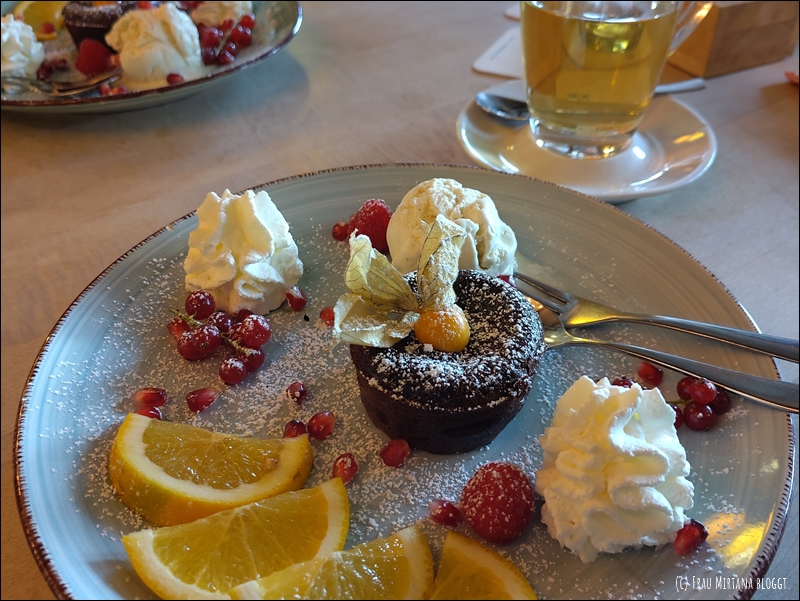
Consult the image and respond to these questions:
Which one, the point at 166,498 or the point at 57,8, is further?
the point at 57,8

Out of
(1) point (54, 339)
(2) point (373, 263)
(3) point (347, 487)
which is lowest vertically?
(3) point (347, 487)

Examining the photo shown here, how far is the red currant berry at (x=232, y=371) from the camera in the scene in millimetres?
1289

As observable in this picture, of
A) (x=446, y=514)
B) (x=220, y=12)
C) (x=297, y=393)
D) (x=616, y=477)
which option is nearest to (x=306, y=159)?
(x=220, y=12)

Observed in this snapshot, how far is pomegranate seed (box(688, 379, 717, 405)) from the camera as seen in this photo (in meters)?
1.19

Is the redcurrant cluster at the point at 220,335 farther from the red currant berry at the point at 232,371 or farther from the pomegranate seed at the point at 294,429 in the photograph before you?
the pomegranate seed at the point at 294,429

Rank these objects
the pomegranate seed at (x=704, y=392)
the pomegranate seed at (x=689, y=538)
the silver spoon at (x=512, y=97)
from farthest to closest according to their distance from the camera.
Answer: the silver spoon at (x=512, y=97)
the pomegranate seed at (x=704, y=392)
the pomegranate seed at (x=689, y=538)

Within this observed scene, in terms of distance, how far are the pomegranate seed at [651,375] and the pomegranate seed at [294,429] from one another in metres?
0.70

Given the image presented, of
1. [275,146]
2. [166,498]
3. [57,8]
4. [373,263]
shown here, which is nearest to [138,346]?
[166,498]

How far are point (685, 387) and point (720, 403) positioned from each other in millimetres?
68

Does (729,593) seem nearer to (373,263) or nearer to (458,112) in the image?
(373,263)

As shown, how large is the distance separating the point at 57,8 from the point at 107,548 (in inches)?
98.2

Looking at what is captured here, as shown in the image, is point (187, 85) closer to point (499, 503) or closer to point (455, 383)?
point (455, 383)

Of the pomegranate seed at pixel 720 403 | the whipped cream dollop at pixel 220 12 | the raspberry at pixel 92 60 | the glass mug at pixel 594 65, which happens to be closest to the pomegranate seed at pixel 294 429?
the pomegranate seed at pixel 720 403

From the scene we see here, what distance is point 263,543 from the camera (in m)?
0.98
